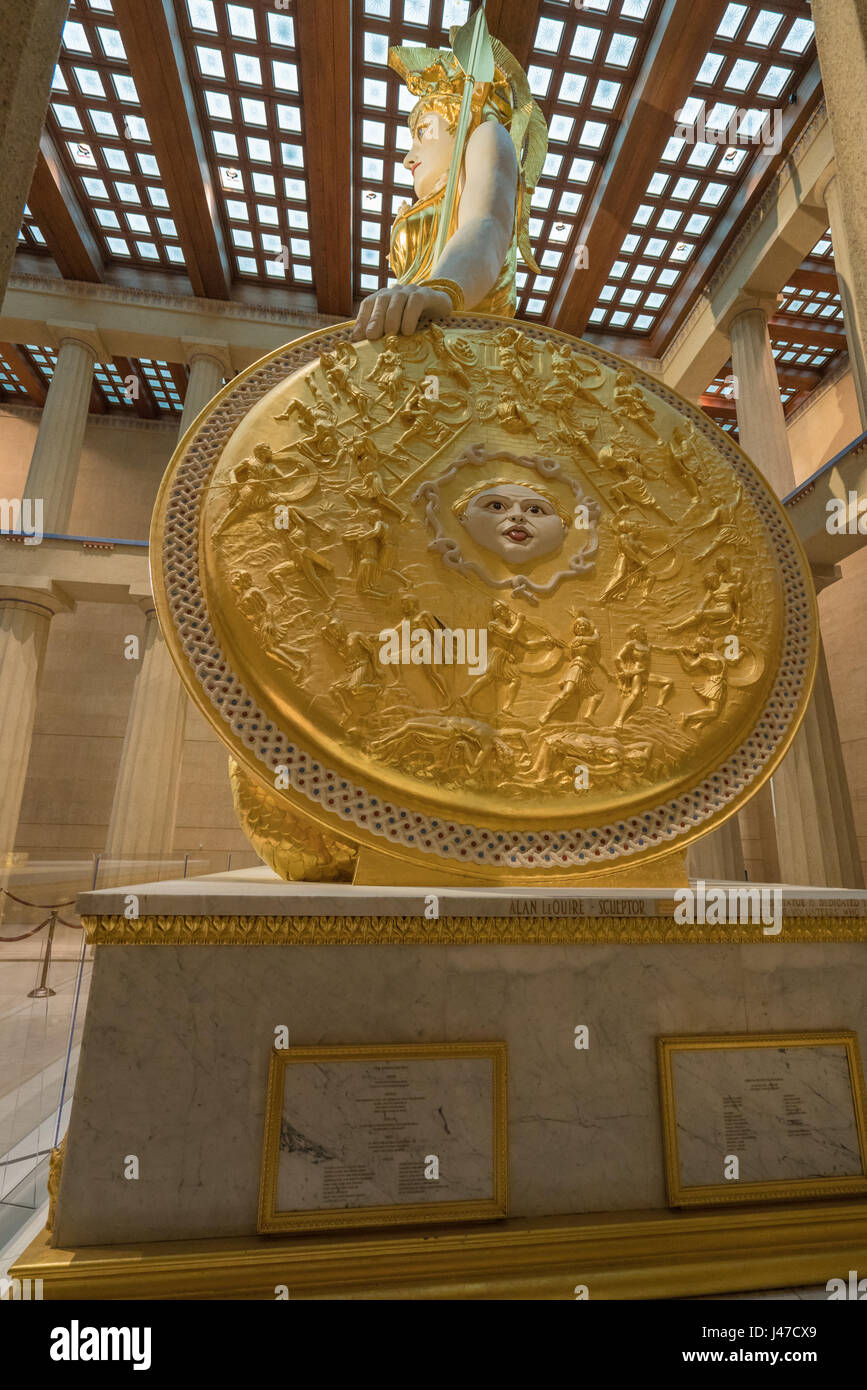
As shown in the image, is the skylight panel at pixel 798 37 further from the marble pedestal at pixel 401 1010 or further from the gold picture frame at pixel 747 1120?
the gold picture frame at pixel 747 1120

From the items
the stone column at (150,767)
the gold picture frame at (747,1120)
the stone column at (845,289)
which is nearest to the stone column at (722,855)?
the stone column at (845,289)

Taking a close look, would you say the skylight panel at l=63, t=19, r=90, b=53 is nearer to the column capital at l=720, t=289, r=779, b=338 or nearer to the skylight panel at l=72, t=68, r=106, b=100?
the skylight panel at l=72, t=68, r=106, b=100

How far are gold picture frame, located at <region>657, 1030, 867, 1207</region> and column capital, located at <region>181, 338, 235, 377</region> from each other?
15102mm

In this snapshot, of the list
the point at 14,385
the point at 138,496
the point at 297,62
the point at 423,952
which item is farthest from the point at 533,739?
the point at 14,385

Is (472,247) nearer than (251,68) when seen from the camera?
Yes

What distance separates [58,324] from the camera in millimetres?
13539

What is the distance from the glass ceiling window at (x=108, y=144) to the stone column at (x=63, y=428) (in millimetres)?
1931

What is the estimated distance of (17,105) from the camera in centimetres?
166

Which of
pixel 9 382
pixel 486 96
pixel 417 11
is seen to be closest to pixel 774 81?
pixel 417 11

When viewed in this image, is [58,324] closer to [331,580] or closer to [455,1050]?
[331,580]

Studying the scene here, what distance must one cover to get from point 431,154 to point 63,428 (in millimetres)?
11895

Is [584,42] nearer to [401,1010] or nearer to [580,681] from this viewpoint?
[580,681]

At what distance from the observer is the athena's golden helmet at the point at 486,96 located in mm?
3922

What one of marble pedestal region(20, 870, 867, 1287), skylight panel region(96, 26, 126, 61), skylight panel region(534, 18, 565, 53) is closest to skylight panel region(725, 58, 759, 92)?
skylight panel region(534, 18, 565, 53)
